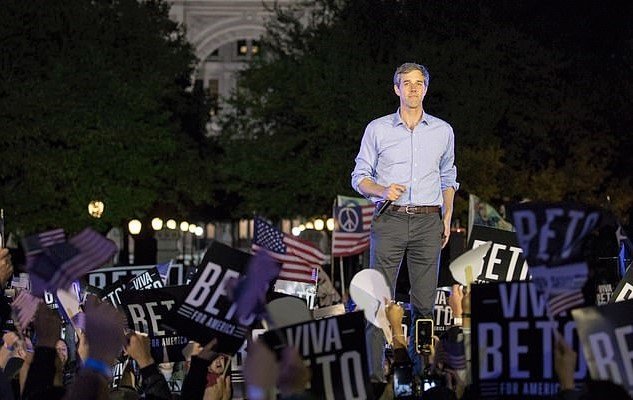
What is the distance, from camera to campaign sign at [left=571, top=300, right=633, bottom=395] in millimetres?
5184

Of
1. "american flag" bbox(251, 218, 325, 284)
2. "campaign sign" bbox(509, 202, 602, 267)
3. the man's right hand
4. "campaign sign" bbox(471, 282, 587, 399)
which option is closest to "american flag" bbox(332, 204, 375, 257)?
"american flag" bbox(251, 218, 325, 284)

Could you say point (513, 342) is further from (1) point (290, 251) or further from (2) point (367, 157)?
(1) point (290, 251)

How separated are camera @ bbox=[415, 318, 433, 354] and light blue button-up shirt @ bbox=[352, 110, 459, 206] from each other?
81cm

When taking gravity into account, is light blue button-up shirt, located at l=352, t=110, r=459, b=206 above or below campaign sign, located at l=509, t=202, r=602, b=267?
above

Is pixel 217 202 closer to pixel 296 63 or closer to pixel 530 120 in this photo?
pixel 296 63

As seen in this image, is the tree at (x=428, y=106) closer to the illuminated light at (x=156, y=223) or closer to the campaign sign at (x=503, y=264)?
the illuminated light at (x=156, y=223)

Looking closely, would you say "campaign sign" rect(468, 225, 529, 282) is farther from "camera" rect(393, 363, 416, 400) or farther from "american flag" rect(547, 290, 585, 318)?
"american flag" rect(547, 290, 585, 318)

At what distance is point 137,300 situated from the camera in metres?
8.83

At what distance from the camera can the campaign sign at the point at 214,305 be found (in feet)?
20.7

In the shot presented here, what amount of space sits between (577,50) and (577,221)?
1627 inches

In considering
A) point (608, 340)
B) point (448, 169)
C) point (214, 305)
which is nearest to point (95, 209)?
point (448, 169)

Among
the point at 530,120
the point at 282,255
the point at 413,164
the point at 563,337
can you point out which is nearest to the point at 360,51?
the point at 530,120

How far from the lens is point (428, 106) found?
40906mm

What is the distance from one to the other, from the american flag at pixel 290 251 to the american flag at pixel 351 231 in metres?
9.09
